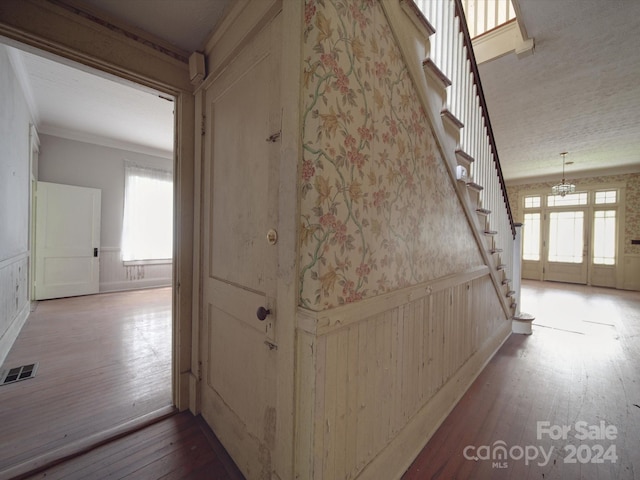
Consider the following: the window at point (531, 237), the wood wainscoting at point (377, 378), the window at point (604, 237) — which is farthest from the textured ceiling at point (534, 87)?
the window at point (531, 237)

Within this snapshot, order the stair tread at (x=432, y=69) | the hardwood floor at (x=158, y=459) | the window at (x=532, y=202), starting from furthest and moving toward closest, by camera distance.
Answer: the window at (x=532, y=202) → the stair tread at (x=432, y=69) → the hardwood floor at (x=158, y=459)

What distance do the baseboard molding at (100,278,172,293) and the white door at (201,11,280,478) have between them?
15.8 feet

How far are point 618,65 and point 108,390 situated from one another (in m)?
5.96

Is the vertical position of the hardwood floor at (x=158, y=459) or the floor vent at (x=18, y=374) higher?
the floor vent at (x=18, y=374)

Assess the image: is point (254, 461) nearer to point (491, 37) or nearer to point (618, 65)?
point (491, 37)

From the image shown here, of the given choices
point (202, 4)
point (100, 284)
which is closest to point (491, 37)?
point (202, 4)

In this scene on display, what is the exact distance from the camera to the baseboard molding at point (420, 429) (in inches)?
47.1

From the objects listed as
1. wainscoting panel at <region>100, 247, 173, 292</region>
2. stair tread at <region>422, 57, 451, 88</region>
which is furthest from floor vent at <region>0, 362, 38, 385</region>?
stair tread at <region>422, 57, 451, 88</region>

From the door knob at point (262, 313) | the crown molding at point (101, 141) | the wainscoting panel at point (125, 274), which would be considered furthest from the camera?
the wainscoting panel at point (125, 274)

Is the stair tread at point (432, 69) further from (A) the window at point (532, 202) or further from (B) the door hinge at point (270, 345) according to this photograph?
(A) the window at point (532, 202)

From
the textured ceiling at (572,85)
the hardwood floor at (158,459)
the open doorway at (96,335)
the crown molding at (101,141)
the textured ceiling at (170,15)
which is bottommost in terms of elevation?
the hardwood floor at (158,459)

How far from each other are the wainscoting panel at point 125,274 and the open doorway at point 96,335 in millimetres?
16

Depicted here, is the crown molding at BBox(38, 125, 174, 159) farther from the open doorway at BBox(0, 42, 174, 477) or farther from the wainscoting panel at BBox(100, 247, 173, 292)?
the wainscoting panel at BBox(100, 247, 173, 292)

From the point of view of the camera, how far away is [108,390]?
198 cm
